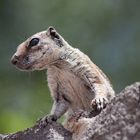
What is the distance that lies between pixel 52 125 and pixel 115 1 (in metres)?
20.3

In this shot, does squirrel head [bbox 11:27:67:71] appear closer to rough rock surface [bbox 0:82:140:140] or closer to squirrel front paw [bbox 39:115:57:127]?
squirrel front paw [bbox 39:115:57:127]

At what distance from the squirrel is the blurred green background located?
420 inches

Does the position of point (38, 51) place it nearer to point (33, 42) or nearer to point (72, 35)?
point (33, 42)

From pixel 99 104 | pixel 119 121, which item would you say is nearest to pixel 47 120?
pixel 99 104

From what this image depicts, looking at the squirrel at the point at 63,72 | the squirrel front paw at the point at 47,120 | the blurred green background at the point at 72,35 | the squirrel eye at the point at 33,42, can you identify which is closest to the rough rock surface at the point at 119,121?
the squirrel front paw at the point at 47,120

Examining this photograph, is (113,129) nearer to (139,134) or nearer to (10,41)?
(139,134)

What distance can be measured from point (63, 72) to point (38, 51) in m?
0.33

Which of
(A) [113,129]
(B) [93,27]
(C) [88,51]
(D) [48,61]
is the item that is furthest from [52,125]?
(B) [93,27]

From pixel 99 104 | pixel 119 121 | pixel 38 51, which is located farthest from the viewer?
pixel 38 51

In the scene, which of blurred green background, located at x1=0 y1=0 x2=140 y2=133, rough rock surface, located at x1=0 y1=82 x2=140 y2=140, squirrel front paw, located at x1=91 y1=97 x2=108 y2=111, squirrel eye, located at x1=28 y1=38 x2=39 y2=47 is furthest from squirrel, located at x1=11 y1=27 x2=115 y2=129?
blurred green background, located at x1=0 y1=0 x2=140 y2=133

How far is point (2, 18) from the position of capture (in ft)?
91.1

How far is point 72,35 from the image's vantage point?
25.3m

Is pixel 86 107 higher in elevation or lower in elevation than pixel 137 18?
lower

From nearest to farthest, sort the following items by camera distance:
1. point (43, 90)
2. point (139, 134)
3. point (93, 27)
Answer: point (139, 134)
point (43, 90)
point (93, 27)
